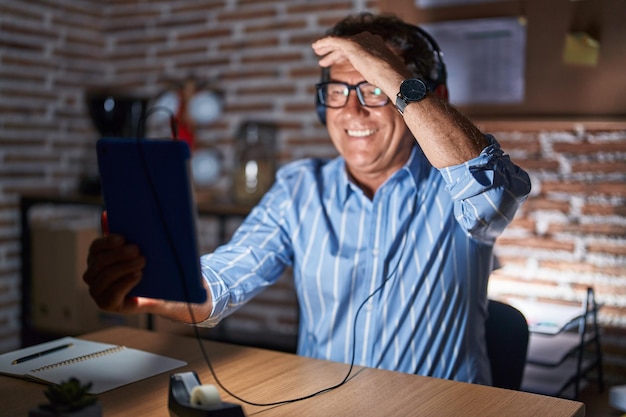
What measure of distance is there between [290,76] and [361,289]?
1887 mm

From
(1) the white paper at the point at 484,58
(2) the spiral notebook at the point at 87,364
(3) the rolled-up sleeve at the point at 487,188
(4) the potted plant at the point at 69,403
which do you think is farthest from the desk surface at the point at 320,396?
(1) the white paper at the point at 484,58

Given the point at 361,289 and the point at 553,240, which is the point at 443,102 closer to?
the point at 361,289

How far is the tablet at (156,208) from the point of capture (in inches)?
39.0

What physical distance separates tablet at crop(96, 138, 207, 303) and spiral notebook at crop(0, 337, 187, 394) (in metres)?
0.28

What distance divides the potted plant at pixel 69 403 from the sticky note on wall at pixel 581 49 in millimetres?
2279

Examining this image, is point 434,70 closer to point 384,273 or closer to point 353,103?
point 353,103

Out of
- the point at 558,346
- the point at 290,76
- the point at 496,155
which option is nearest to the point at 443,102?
the point at 496,155

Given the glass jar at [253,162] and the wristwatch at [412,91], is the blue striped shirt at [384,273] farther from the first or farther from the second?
the glass jar at [253,162]

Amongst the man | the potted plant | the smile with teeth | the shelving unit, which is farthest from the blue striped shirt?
the potted plant

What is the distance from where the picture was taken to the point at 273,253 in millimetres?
1757

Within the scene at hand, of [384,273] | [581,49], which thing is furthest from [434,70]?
[581,49]

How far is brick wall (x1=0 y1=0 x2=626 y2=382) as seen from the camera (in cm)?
272

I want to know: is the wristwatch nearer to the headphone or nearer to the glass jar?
the headphone

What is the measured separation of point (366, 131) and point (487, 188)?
407 millimetres
